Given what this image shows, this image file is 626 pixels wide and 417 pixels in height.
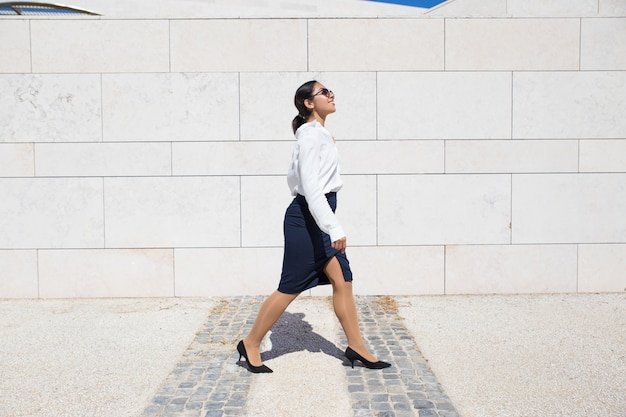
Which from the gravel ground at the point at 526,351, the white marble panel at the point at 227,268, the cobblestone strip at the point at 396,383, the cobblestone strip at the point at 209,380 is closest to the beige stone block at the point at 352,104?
the white marble panel at the point at 227,268

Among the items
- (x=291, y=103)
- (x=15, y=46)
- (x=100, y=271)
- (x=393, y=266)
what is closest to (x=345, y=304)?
(x=393, y=266)

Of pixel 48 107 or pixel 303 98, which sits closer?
pixel 303 98

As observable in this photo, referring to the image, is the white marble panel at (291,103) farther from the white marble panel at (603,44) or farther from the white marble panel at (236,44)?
the white marble panel at (603,44)

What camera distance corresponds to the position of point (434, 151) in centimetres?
582

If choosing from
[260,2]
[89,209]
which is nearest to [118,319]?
[89,209]

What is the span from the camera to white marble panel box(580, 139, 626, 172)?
19.2ft

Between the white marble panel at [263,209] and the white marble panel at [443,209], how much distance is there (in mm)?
1086

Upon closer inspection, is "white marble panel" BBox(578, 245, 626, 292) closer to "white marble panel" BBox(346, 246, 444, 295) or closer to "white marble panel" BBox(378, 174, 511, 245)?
"white marble panel" BBox(378, 174, 511, 245)

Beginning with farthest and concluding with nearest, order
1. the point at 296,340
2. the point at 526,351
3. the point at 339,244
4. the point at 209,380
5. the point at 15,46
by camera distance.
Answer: the point at 15,46 < the point at 296,340 < the point at 526,351 < the point at 209,380 < the point at 339,244

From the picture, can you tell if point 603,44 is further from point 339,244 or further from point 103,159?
point 103,159

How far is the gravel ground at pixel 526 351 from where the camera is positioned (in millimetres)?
3273

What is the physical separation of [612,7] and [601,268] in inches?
113

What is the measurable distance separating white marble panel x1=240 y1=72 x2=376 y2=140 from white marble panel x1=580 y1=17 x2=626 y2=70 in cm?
233

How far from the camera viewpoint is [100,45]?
575 cm
